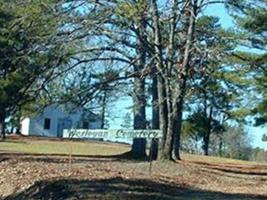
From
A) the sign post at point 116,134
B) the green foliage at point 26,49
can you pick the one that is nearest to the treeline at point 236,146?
the green foliage at point 26,49

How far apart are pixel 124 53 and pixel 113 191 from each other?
1520cm

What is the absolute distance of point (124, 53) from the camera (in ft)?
101

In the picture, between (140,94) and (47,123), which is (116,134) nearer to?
(140,94)

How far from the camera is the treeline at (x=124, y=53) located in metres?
27.2

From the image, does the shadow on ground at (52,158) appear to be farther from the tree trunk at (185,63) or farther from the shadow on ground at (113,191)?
the shadow on ground at (113,191)

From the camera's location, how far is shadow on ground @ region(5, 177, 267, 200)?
617 inches

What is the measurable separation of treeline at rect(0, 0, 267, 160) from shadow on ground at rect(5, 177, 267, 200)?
843 cm

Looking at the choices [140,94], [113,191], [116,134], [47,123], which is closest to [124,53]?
[140,94]

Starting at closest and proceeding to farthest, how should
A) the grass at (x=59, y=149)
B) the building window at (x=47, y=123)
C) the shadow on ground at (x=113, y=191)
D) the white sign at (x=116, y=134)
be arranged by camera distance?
1. the shadow on ground at (x=113, y=191)
2. the white sign at (x=116, y=134)
3. the grass at (x=59, y=149)
4. the building window at (x=47, y=123)

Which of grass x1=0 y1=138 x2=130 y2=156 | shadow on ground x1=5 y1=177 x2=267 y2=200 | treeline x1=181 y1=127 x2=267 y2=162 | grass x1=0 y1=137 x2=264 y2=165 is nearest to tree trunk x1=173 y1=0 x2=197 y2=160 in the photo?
grass x1=0 y1=138 x2=130 y2=156

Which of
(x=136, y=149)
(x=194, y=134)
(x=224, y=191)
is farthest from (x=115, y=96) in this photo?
(x=194, y=134)

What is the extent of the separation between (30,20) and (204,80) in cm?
842

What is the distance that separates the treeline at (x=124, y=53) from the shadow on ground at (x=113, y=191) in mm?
8434

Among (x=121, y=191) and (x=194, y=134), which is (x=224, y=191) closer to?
(x=121, y=191)
